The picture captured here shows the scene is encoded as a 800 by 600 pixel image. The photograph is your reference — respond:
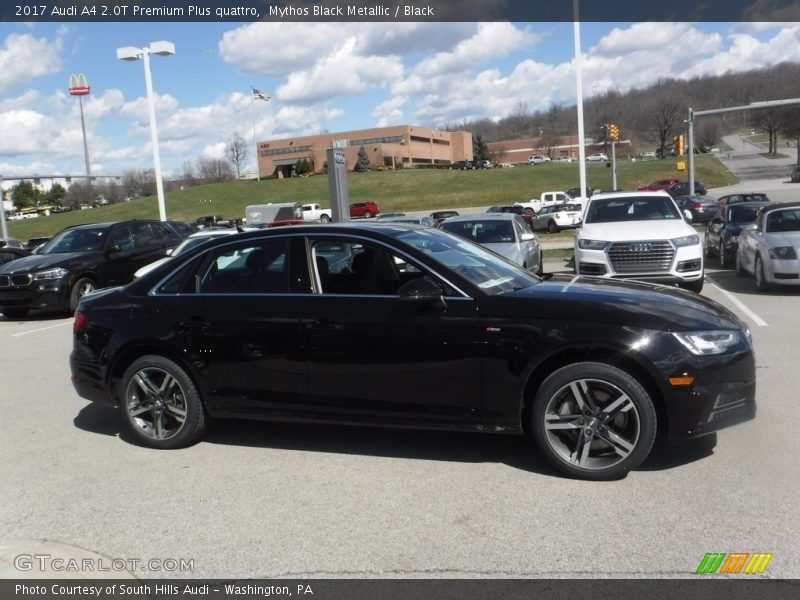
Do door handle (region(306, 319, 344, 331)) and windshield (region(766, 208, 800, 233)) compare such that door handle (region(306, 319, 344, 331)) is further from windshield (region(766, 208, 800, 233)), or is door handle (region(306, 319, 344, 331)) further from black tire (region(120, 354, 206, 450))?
windshield (region(766, 208, 800, 233))

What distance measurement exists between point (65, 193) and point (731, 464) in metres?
152

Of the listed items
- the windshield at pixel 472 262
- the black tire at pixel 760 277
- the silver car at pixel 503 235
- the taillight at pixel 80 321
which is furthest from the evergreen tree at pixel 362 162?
the windshield at pixel 472 262

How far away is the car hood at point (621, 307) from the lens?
14.4 ft

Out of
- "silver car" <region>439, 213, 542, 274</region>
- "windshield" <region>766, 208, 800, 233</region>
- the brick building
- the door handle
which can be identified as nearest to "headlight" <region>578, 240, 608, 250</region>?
"silver car" <region>439, 213, 542, 274</region>

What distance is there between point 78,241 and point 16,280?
160 cm

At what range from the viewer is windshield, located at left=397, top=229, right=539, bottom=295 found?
4887 mm

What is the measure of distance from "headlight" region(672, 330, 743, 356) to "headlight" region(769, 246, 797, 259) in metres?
8.55

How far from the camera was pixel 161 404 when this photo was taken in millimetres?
5484

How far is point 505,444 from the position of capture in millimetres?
5203

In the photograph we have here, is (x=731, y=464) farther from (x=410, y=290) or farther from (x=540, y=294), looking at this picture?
(x=410, y=290)

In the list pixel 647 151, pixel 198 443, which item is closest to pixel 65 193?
pixel 647 151

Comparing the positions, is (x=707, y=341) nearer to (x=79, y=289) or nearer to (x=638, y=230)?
(x=638, y=230)
